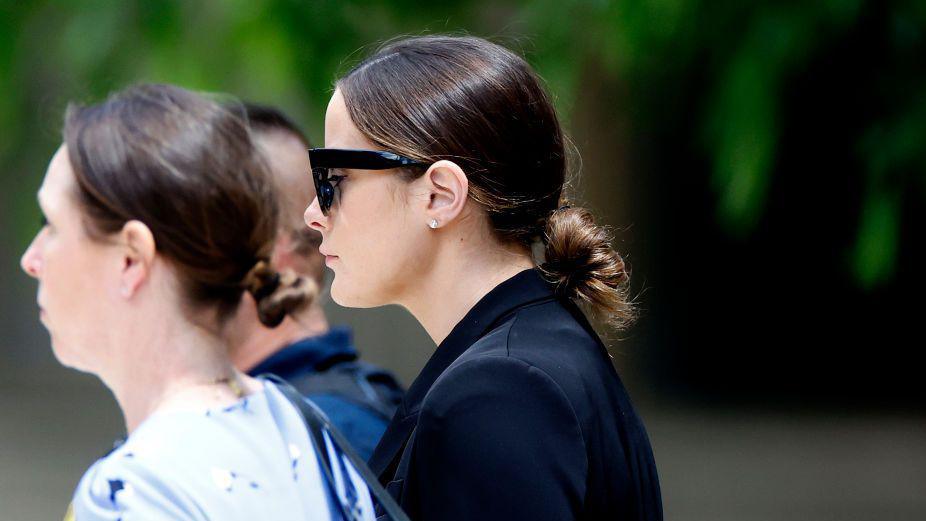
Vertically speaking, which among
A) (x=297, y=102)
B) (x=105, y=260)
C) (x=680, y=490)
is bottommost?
(x=680, y=490)

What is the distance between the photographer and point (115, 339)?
188 cm

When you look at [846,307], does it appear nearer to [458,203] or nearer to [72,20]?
[72,20]

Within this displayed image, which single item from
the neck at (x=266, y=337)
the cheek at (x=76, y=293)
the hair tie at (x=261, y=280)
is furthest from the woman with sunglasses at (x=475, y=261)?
the neck at (x=266, y=337)

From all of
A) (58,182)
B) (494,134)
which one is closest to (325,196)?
(494,134)

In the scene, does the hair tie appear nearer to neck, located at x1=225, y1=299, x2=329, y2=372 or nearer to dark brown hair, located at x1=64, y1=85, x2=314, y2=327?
dark brown hair, located at x1=64, y1=85, x2=314, y2=327

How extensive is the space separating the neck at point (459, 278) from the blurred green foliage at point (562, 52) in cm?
228

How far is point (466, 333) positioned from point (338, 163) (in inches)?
14.2

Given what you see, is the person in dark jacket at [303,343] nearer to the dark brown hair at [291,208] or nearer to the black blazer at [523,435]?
the dark brown hair at [291,208]

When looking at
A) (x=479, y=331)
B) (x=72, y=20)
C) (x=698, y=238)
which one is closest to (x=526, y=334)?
(x=479, y=331)

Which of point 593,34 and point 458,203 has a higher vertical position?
point 593,34

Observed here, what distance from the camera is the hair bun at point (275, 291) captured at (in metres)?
2.11

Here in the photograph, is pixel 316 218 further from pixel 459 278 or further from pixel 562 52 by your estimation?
pixel 562 52

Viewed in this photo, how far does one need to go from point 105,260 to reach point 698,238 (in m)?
7.36

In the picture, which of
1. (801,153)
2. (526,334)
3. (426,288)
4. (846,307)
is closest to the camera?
A: (526,334)
